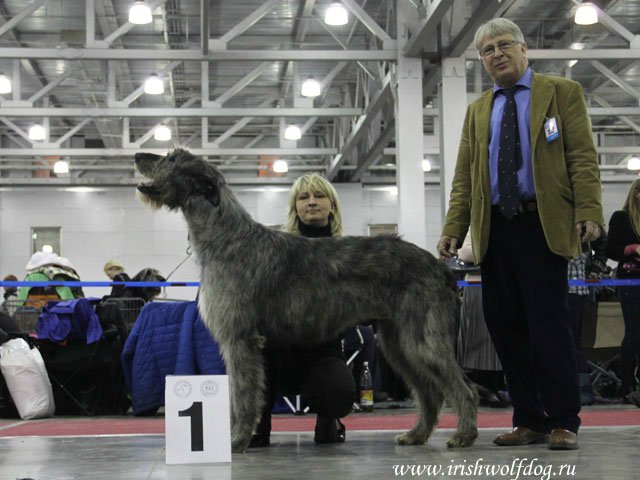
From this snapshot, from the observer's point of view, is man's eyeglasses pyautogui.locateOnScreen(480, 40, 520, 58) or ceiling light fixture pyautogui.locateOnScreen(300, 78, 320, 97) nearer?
man's eyeglasses pyautogui.locateOnScreen(480, 40, 520, 58)

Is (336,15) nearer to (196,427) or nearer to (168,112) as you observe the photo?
(168,112)

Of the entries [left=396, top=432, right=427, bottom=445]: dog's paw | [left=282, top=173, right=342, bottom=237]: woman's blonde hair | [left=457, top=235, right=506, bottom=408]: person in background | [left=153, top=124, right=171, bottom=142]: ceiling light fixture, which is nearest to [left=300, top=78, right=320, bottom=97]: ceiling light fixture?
[left=153, top=124, right=171, bottom=142]: ceiling light fixture

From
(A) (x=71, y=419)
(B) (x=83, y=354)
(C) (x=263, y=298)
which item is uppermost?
(C) (x=263, y=298)

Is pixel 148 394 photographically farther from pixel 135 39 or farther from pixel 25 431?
pixel 135 39

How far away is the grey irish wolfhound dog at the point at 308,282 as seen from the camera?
3.75 metres

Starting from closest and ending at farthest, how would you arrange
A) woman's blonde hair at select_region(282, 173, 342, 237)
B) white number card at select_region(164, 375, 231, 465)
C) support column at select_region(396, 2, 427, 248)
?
white number card at select_region(164, 375, 231, 465)
woman's blonde hair at select_region(282, 173, 342, 237)
support column at select_region(396, 2, 427, 248)

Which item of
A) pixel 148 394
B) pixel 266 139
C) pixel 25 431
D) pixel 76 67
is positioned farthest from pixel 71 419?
pixel 266 139

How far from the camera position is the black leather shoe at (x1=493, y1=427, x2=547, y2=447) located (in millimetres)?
3793

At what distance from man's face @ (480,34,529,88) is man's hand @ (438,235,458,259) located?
71 cm

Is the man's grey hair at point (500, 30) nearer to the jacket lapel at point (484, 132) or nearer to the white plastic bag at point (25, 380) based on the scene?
the jacket lapel at point (484, 132)

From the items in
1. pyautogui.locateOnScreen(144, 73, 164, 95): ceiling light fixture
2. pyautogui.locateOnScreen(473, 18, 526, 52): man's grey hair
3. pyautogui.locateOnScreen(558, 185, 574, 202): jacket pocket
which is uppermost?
pyautogui.locateOnScreen(144, 73, 164, 95): ceiling light fixture

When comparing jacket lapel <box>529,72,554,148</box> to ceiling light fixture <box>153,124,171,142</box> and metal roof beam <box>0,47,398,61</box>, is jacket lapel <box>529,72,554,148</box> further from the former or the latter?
ceiling light fixture <box>153,124,171,142</box>

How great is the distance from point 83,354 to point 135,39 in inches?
339

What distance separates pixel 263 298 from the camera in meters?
3.74
